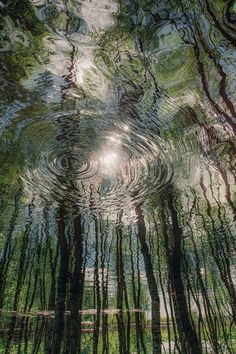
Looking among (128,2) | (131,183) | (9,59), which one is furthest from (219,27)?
(131,183)

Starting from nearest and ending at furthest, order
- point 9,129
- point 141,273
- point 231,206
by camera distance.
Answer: point 9,129, point 231,206, point 141,273

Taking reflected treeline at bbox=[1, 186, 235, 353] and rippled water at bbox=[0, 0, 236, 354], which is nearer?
rippled water at bbox=[0, 0, 236, 354]

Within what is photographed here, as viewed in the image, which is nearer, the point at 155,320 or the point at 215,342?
the point at 155,320

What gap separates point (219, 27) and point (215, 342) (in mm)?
13109

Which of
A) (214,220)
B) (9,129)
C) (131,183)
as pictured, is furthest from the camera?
(214,220)

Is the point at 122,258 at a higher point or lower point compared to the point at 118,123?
higher

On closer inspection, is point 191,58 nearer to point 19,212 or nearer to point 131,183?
point 131,183

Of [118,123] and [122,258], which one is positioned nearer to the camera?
[118,123]

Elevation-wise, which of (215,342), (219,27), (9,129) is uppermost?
(9,129)

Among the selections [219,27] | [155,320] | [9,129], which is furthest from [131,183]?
[155,320]

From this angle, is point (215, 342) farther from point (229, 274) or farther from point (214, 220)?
point (214, 220)

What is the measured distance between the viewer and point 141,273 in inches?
538

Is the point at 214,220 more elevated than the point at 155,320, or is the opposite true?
the point at 214,220

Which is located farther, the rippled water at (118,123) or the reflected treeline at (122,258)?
the reflected treeline at (122,258)
